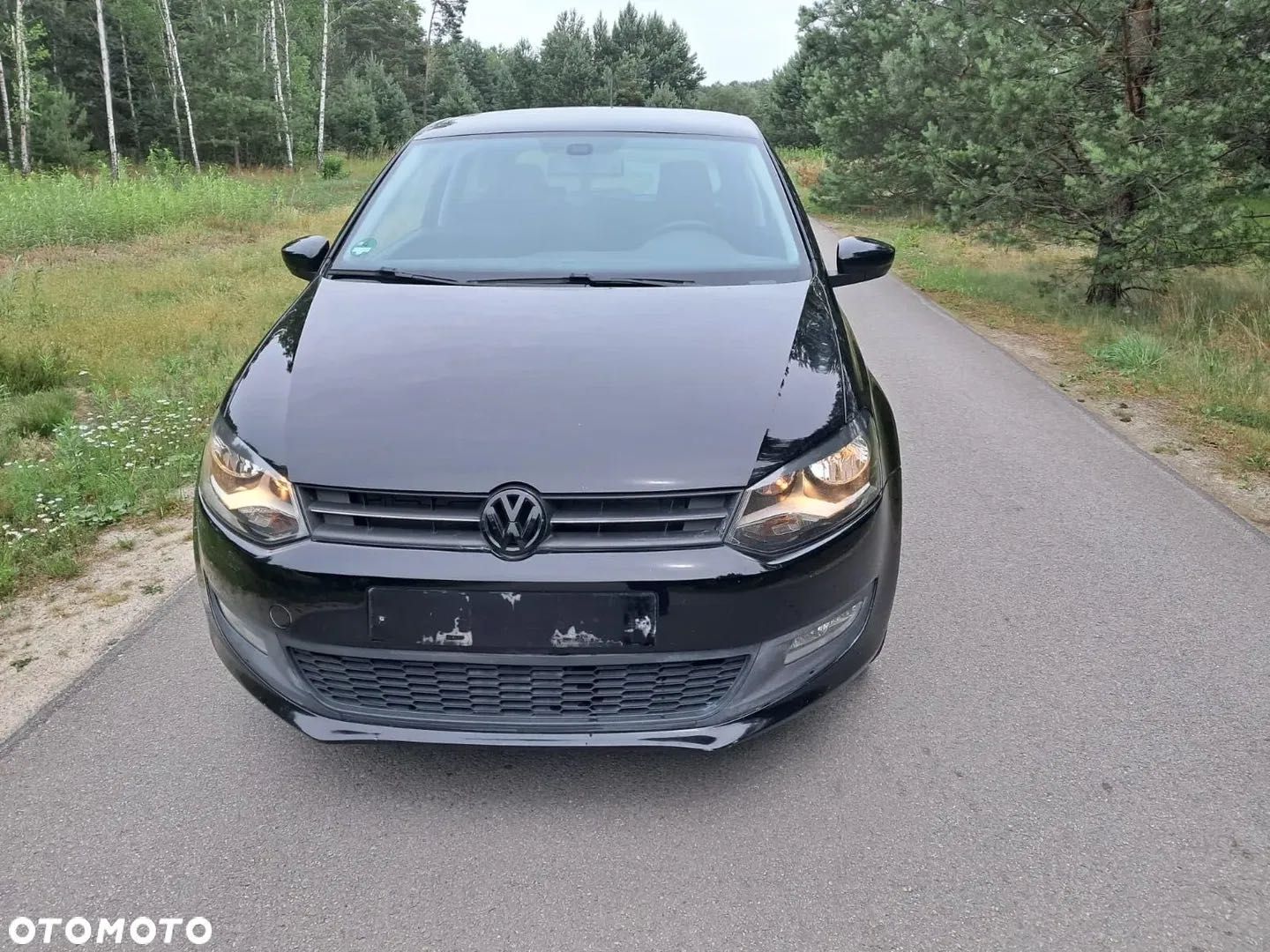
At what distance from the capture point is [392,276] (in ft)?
10.6

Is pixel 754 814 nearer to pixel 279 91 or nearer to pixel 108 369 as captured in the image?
pixel 108 369

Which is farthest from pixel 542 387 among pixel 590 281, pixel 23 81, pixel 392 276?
pixel 23 81

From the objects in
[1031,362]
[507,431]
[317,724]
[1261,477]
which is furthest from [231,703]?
[1031,362]

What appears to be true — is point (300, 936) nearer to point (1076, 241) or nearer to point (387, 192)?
point (387, 192)

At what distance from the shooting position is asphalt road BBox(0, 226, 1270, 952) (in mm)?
2041

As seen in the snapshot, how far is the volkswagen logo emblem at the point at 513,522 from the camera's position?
82.7 inches

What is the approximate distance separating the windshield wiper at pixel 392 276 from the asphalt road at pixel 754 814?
133cm

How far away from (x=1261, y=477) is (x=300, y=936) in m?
5.05

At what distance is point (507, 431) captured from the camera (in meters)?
2.26

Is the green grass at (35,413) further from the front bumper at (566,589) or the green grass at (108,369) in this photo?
the front bumper at (566,589)

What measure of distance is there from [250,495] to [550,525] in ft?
2.42

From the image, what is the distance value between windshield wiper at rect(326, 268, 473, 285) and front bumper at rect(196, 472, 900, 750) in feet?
3.68

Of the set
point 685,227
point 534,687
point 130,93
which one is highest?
point 130,93

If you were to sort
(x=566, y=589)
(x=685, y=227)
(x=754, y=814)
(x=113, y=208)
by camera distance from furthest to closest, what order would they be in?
(x=113, y=208) < (x=685, y=227) < (x=754, y=814) < (x=566, y=589)
